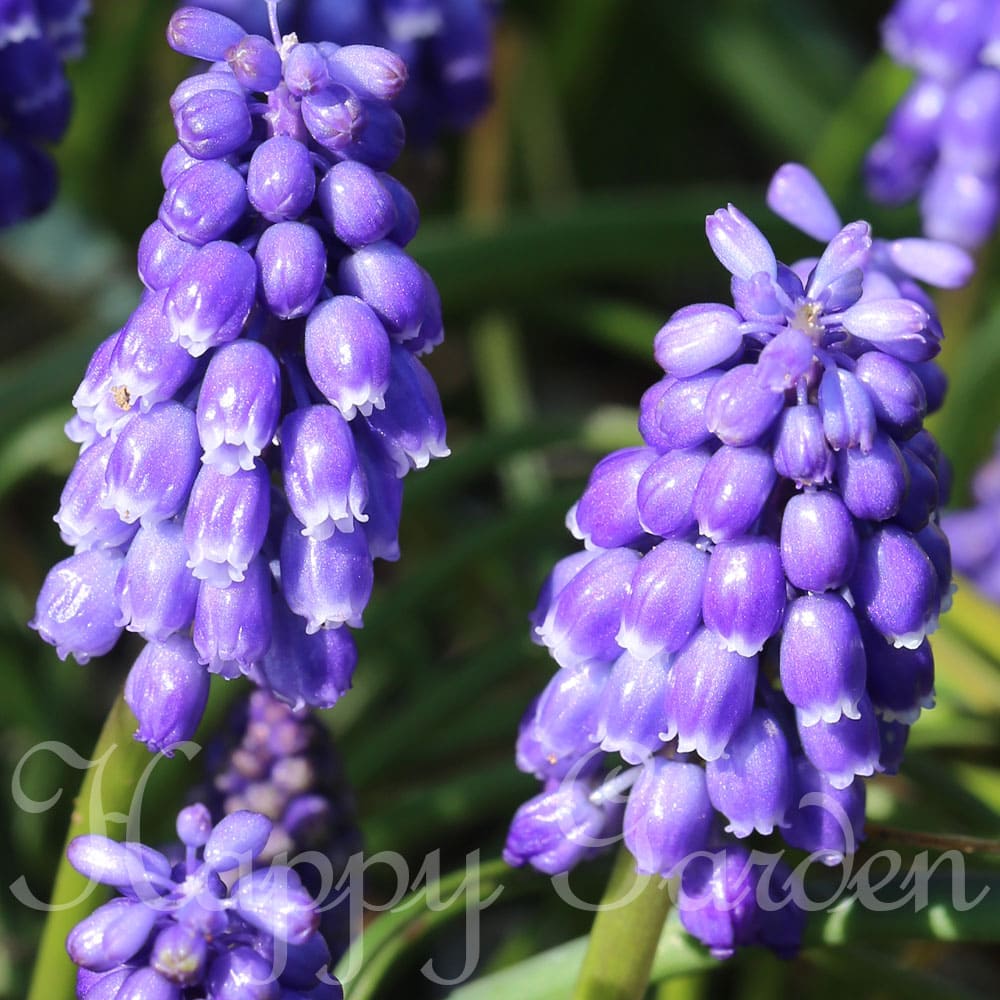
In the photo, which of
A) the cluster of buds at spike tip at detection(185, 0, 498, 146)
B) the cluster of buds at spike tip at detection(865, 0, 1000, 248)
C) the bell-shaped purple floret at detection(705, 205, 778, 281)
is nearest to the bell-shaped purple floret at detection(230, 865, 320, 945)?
the bell-shaped purple floret at detection(705, 205, 778, 281)

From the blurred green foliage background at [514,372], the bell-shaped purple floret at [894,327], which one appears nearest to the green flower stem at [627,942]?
the blurred green foliage background at [514,372]

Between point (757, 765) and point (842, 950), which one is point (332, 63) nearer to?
point (757, 765)

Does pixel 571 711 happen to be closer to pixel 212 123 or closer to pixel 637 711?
pixel 637 711

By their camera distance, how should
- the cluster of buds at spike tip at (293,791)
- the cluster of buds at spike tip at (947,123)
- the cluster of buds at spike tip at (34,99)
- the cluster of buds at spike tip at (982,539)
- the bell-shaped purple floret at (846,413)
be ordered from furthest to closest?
the cluster of buds at spike tip at (982,539), the cluster of buds at spike tip at (947,123), the cluster of buds at spike tip at (34,99), the cluster of buds at spike tip at (293,791), the bell-shaped purple floret at (846,413)

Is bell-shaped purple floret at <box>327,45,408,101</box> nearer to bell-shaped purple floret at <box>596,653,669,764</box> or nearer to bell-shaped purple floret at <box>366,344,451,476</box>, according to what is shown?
bell-shaped purple floret at <box>366,344,451,476</box>

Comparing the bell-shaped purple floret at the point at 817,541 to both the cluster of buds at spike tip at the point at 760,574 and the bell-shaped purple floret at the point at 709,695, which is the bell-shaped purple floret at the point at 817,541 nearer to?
the cluster of buds at spike tip at the point at 760,574

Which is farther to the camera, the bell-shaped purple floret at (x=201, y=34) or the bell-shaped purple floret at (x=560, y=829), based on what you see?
the bell-shaped purple floret at (x=560, y=829)

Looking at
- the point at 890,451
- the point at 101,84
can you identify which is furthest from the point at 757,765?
the point at 101,84
